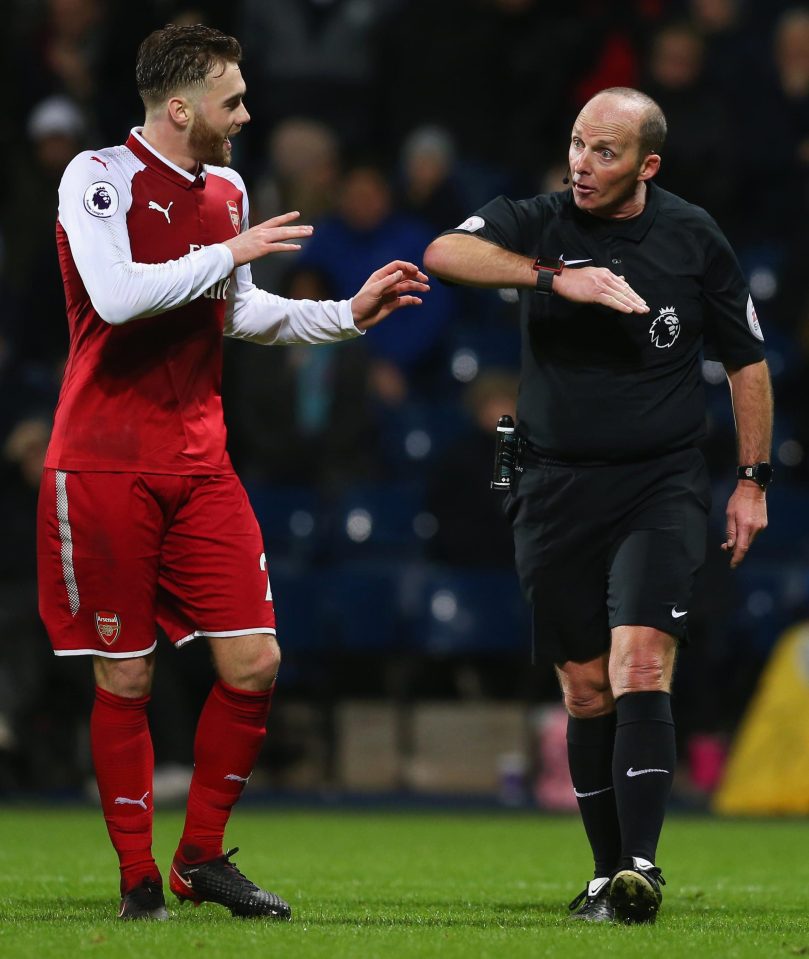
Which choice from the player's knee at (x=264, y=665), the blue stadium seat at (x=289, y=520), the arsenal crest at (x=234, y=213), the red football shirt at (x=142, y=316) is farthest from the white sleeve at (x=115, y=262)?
the blue stadium seat at (x=289, y=520)

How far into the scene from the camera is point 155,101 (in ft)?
17.3

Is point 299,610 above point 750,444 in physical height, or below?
below

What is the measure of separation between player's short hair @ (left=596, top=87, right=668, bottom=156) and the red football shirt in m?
1.20

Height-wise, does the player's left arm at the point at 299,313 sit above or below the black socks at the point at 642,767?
above

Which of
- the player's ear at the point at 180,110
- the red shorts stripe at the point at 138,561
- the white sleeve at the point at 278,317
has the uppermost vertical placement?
the player's ear at the point at 180,110

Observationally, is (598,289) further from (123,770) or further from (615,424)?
(123,770)

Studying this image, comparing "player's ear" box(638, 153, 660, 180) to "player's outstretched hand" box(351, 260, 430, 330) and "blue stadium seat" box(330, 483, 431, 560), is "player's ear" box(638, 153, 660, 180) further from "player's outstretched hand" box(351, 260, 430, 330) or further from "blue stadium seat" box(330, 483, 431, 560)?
"blue stadium seat" box(330, 483, 431, 560)

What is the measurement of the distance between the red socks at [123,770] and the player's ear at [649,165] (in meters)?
2.07

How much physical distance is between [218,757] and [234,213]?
1.55 m

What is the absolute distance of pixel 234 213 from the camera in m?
5.51

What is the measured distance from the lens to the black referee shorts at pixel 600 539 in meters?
5.40

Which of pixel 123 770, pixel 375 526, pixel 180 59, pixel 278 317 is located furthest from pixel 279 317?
pixel 375 526

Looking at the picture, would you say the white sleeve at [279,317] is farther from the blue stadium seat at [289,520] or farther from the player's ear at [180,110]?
the blue stadium seat at [289,520]

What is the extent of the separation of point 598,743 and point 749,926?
2.34 ft
